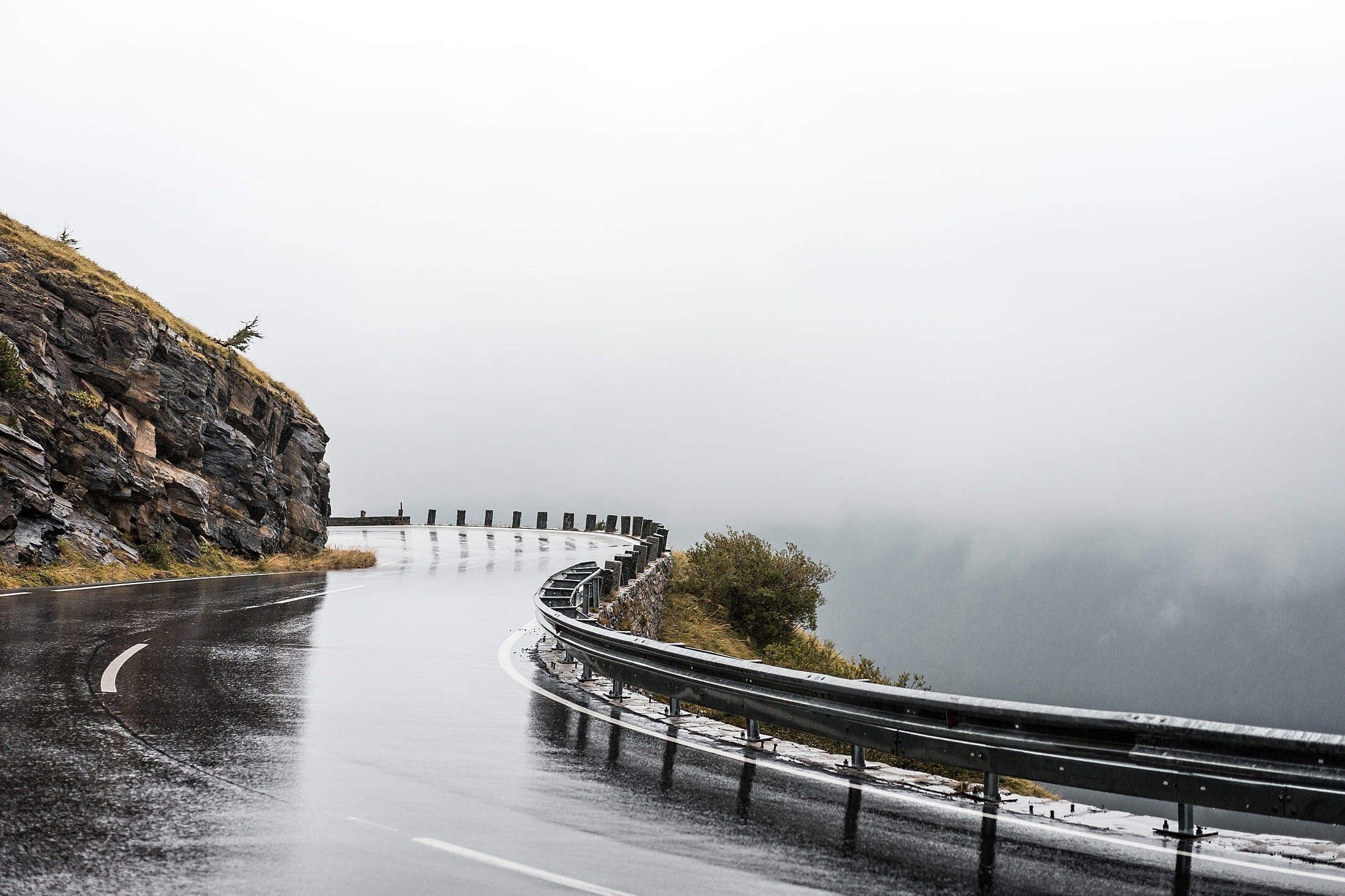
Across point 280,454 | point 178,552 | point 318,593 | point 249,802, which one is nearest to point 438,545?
point 280,454

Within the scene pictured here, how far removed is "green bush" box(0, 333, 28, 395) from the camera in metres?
22.3

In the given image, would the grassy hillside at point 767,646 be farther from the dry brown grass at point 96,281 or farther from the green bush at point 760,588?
the dry brown grass at point 96,281

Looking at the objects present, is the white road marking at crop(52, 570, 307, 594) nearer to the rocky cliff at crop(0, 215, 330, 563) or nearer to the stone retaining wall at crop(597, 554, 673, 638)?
the rocky cliff at crop(0, 215, 330, 563)

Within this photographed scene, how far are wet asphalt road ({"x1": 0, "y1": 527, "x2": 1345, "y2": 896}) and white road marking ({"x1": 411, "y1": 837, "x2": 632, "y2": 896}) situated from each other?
0.06 feet

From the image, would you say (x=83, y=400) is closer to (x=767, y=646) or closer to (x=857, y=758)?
(x=767, y=646)

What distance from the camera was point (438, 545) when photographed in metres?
41.1

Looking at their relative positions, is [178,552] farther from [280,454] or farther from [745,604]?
[745,604]

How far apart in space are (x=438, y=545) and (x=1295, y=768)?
37.7 m

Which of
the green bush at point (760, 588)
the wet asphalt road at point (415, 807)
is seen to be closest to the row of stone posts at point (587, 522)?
the green bush at point (760, 588)

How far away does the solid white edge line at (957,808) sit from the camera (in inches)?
230

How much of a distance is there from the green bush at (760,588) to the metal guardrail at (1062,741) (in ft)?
73.5

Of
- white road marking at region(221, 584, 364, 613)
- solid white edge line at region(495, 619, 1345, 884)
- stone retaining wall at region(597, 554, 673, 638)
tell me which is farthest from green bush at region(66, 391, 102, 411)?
solid white edge line at region(495, 619, 1345, 884)

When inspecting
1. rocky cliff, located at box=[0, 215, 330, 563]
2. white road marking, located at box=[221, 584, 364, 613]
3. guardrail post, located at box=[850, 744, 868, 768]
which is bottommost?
white road marking, located at box=[221, 584, 364, 613]

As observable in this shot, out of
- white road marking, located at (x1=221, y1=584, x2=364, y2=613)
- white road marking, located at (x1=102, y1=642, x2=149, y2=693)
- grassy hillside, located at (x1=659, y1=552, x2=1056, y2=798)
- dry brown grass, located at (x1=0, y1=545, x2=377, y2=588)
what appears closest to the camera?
white road marking, located at (x1=102, y1=642, x2=149, y2=693)
